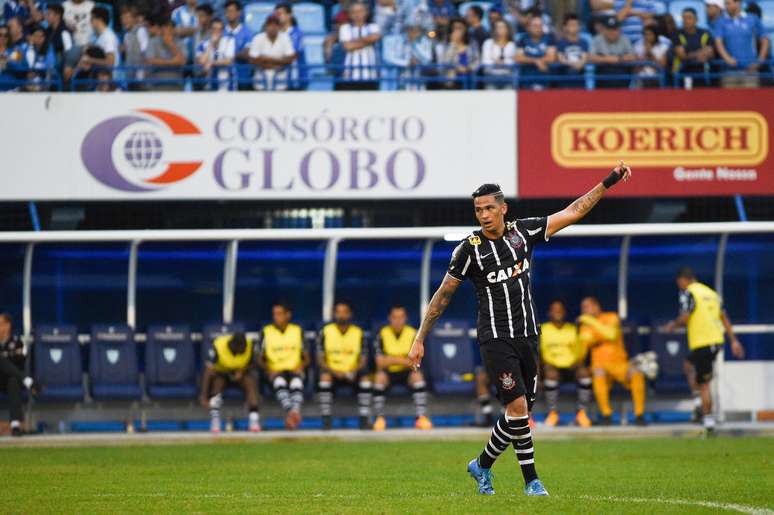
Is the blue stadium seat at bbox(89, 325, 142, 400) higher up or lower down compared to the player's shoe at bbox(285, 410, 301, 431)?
higher up

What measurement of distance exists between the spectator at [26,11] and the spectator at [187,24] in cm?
171

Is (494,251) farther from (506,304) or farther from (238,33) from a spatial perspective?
(238,33)

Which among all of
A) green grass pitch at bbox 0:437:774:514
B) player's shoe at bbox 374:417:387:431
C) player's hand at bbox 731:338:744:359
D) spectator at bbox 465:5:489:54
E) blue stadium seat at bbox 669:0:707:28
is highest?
blue stadium seat at bbox 669:0:707:28

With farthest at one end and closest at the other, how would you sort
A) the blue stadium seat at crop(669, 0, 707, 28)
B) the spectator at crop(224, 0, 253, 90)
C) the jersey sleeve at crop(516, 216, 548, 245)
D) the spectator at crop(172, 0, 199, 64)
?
1. the blue stadium seat at crop(669, 0, 707, 28)
2. the spectator at crop(172, 0, 199, 64)
3. the spectator at crop(224, 0, 253, 90)
4. the jersey sleeve at crop(516, 216, 548, 245)

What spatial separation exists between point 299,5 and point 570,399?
6.83m

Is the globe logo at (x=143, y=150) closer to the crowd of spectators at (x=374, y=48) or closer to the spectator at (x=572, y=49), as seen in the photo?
the crowd of spectators at (x=374, y=48)

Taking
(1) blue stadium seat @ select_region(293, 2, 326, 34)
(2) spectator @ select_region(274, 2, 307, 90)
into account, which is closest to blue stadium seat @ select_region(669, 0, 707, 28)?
(1) blue stadium seat @ select_region(293, 2, 326, 34)

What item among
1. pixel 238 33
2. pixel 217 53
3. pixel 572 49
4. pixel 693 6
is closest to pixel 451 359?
pixel 572 49

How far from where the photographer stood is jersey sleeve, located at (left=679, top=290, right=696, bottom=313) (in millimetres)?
16078

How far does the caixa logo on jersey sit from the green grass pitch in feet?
10.4

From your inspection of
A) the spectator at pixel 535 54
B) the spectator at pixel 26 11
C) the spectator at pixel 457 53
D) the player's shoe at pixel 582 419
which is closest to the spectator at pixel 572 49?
the spectator at pixel 535 54

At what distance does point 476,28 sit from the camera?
17938mm

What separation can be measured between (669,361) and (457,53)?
4546mm

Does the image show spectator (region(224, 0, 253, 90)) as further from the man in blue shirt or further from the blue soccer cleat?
the blue soccer cleat
